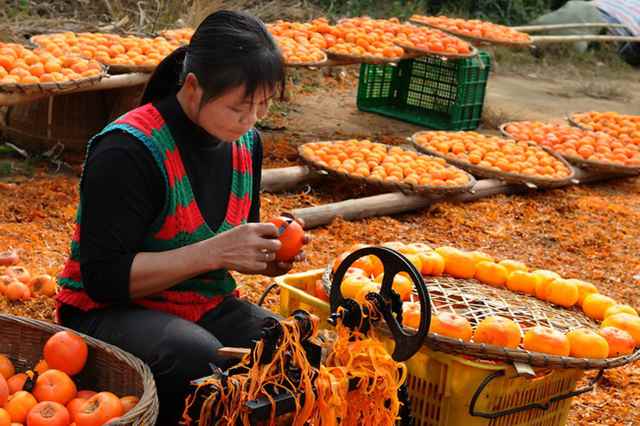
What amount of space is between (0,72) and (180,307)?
113 inches

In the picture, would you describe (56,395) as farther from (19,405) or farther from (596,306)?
(596,306)

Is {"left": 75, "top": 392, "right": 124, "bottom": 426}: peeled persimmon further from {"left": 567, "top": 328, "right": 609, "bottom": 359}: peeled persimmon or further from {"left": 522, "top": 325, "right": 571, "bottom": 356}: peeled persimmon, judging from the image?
{"left": 567, "top": 328, "right": 609, "bottom": 359}: peeled persimmon

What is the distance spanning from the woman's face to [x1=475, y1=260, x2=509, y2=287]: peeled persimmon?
1216 mm

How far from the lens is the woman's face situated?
8.00ft

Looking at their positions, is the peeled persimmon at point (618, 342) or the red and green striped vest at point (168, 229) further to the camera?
the peeled persimmon at point (618, 342)

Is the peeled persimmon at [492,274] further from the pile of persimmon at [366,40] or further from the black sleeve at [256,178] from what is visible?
the pile of persimmon at [366,40]

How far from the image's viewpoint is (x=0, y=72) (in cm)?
500

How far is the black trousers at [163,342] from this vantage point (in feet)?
8.05

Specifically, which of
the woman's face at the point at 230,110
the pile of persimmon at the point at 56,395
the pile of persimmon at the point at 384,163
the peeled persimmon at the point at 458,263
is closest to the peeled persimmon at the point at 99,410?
the pile of persimmon at the point at 56,395

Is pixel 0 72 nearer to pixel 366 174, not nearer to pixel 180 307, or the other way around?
pixel 366 174

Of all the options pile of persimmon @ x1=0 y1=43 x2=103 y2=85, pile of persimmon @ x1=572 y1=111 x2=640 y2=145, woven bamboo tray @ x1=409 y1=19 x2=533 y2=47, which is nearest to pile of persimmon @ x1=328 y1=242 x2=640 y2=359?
pile of persimmon @ x1=0 y1=43 x2=103 y2=85

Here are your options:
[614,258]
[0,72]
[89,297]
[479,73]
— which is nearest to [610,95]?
[479,73]

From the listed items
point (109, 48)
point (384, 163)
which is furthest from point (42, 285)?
point (384, 163)

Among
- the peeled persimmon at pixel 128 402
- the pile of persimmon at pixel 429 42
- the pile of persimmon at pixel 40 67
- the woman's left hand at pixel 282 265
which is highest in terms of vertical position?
the woman's left hand at pixel 282 265
